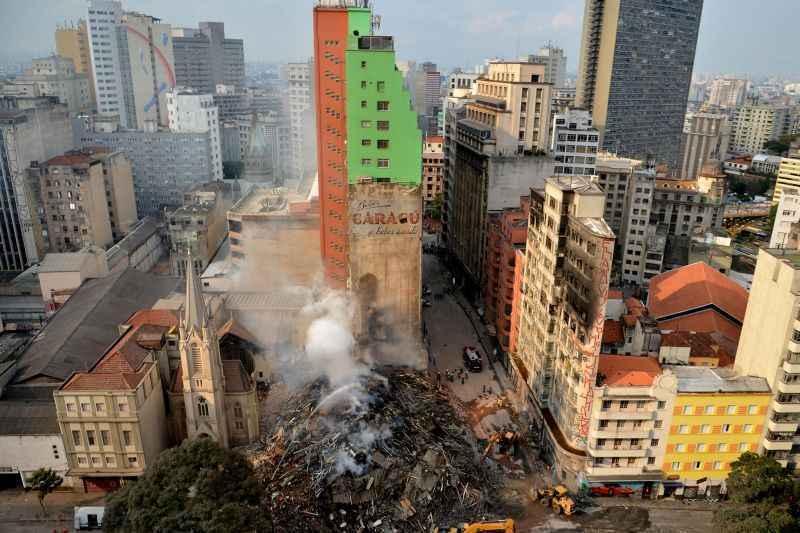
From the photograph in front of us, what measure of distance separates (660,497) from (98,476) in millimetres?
37585

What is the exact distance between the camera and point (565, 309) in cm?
4053

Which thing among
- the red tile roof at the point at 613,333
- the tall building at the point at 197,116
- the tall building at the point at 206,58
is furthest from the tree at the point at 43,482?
the tall building at the point at 206,58

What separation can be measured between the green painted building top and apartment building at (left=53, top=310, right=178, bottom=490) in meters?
21.8

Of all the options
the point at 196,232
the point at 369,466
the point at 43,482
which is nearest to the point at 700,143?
the point at 196,232

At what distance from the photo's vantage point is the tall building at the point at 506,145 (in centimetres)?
6456

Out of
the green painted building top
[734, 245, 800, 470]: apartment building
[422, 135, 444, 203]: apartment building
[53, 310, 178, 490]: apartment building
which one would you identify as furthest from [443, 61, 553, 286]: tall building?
[422, 135, 444, 203]: apartment building

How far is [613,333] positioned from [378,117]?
26.2m

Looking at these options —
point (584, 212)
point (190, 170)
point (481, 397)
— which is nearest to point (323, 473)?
point (481, 397)

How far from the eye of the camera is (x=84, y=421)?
121 ft

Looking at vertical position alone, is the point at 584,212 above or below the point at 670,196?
above

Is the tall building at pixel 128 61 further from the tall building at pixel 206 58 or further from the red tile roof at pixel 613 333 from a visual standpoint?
the red tile roof at pixel 613 333

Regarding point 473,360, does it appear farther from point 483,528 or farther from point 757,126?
point 757,126

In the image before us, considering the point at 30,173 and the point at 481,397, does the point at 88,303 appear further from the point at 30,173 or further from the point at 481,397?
the point at 481,397

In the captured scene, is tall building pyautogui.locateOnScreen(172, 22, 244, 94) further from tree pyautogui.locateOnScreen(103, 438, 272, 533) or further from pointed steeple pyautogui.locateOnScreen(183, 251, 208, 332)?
tree pyautogui.locateOnScreen(103, 438, 272, 533)
